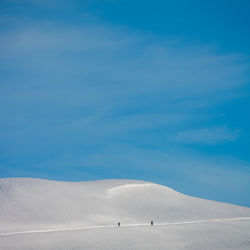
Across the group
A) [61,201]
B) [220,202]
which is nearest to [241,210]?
[220,202]

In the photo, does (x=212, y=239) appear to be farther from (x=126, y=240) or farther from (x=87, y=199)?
(x=87, y=199)

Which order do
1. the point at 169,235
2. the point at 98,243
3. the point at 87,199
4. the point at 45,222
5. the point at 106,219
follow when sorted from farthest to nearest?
the point at 87,199
the point at 106,219
the point at 45,222
the point at 169,235
the point at 98,243

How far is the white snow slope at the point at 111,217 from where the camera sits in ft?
93.8

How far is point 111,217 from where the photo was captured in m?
44.9

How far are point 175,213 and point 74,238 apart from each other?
24814 mm

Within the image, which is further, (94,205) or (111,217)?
(94,205)

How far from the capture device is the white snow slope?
28.6 meters

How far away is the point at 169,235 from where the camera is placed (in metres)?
32.0

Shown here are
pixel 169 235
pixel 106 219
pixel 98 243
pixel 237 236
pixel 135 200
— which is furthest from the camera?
pixel 135 200

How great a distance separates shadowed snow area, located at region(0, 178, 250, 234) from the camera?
1591 inches

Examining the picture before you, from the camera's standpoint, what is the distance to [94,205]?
4769 centimetres

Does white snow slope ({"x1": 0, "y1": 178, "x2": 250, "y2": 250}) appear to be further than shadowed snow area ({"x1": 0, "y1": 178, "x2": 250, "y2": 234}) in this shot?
No

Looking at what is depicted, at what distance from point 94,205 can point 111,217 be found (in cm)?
352

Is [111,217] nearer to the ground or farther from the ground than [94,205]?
nearer to the ground
